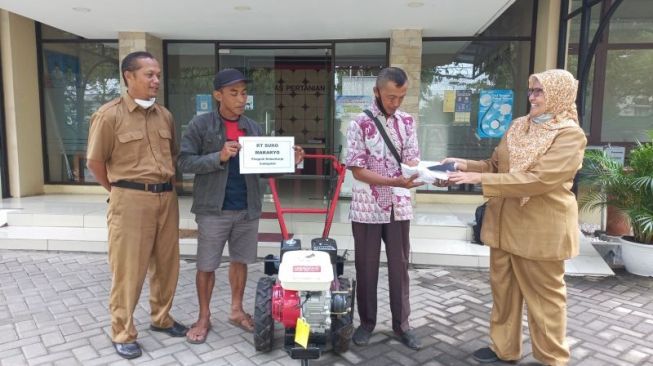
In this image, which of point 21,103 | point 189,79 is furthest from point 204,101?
point 21,103

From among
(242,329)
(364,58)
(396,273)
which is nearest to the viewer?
(396,273)

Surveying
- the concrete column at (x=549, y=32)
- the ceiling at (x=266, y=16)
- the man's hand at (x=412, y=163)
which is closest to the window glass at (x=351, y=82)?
the ceiling at (x=266, y=16)

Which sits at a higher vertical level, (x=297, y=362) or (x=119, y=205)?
(x=119, y=205)

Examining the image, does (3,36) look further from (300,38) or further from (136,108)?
(136,108)

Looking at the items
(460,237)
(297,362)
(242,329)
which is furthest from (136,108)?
(460,237)

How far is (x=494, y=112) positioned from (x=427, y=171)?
15.5ft

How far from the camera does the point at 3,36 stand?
22.0ft

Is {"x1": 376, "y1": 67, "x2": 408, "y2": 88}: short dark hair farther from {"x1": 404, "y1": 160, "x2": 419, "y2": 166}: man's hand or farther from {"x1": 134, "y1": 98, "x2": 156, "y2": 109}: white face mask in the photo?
{"x1": 134, "y1": 98, "x2": 156, "y2": 109}: white face mask

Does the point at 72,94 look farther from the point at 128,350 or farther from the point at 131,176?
the point at 128,350

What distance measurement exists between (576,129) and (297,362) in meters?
2.13

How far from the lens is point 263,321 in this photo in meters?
2.81

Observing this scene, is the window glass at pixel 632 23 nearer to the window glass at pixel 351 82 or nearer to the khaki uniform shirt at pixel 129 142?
the window glass at pixel 351 82

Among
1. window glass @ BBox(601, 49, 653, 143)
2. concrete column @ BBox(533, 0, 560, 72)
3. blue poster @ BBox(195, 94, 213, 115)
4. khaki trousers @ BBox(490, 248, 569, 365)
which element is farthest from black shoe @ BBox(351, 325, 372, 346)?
window glass @ BBox(601, 49, 653, 143)

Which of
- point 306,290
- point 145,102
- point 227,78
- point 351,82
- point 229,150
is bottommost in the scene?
point 306,290
